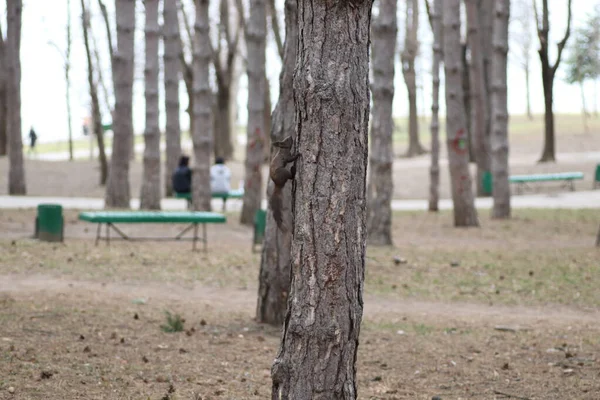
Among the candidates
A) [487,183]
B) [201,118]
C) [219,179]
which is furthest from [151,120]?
[487,183]

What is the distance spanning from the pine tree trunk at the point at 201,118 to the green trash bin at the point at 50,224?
6.06m

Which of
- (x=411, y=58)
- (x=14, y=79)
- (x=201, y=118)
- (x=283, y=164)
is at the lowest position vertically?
(x=283, y=164)

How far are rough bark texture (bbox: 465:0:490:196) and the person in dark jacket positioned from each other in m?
8.03

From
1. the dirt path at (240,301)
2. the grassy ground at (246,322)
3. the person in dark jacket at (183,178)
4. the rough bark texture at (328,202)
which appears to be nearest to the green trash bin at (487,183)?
the person in dark jacket at (183,178)

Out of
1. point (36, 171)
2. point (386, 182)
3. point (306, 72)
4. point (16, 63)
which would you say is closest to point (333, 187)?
point (306, 72)

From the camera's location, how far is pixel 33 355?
7160 mm

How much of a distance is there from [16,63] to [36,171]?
10.7 m

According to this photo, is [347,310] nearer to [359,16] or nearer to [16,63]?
[359,16]

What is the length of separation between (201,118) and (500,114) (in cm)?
718

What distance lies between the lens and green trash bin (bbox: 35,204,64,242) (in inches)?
605

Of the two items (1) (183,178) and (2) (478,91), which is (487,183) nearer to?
(2) (478,91)

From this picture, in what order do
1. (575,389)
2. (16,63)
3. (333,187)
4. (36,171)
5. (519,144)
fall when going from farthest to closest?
(519,144) < (36,171) < (16,63) < (575,389) < (333,187)

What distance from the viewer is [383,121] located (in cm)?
1647

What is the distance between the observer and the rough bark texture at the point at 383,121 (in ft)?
53.3
